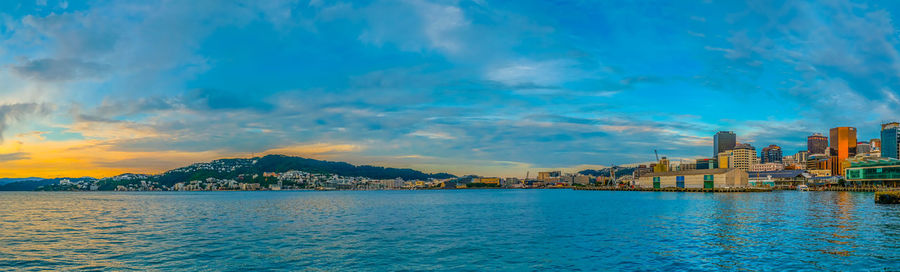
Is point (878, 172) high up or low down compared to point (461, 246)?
up

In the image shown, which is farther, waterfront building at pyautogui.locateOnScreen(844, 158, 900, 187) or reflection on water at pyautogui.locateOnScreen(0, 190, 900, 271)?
waterfront building at pyautogui.locateOnScreen(844, 158, 900, 187)

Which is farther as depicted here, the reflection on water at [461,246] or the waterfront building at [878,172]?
the waterfront building at [878,172]

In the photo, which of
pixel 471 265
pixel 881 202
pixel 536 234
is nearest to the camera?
pixel 471 265

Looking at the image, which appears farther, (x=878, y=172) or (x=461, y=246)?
(x=878, y=172)

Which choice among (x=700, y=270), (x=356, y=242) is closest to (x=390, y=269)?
(x=356, y=242)

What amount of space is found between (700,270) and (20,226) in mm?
56641

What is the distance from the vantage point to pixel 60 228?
45.0 metres

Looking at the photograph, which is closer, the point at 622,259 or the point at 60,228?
the point at 622,259

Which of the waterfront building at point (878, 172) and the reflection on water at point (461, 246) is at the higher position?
the waterfront building at point (878, 172)

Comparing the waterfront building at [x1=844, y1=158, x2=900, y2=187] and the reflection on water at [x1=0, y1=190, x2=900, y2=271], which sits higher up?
the waterfront building at [x1=844, y1=158, x2=900, y2=187]

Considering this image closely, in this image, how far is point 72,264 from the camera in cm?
2603

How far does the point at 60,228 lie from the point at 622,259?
46622 millimetres

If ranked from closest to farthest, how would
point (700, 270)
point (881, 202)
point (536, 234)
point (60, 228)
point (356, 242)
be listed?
Answer: 1. point (700, 270)
2. point (356, 242)
3. point (536, 234)
4. point (60, 228)
5. point (881, 202)

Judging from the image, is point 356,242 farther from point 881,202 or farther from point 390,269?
point 881,202
